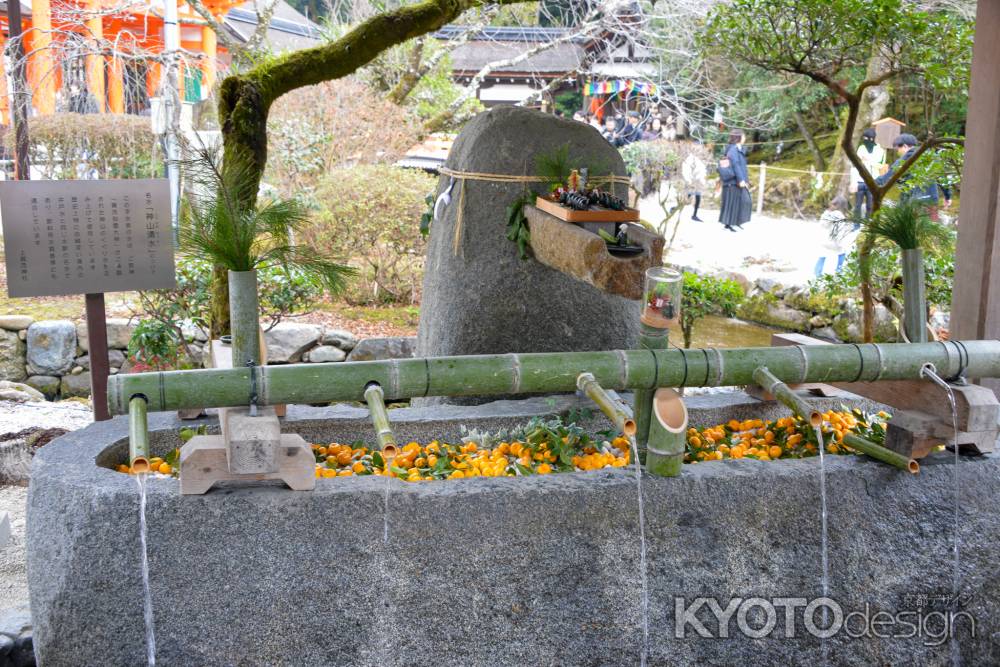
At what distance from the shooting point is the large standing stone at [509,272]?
3.68m

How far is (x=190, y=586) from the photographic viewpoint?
7.29 ft

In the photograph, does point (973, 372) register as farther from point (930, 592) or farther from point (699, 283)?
point (699, 283)

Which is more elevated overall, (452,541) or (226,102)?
(226,102)

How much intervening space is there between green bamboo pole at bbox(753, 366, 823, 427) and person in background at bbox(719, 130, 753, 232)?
10257 mm

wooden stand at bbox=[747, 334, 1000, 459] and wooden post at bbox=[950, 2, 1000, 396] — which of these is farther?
wooden post at bbox=[950, 2, 1000, 396]

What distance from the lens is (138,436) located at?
201 cm

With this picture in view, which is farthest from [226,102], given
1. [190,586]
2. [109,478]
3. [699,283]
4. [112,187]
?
[699,283]

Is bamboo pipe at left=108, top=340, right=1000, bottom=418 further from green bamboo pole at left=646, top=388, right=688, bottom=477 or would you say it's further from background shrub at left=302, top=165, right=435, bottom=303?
background shrub at left=302, top=165, right=435, bottom=303

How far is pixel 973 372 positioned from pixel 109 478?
257 centimetres

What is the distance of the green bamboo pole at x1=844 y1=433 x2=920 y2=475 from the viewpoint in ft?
8.37

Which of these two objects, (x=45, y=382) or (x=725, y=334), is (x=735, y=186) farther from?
(x=45, y=382)

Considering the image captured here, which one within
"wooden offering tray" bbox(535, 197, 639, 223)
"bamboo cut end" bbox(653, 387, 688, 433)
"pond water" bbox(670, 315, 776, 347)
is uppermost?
"wooden offering tray" bbox(535, 197, 639, 223)

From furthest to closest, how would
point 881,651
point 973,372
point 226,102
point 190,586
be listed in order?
1. point 226,102
2. point 973,372
3. point 881,651
4. point 190,586

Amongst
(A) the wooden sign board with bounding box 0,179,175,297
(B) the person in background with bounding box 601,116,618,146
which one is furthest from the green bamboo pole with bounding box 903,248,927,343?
(B) the person in background with bounding box 601,116,618,146
